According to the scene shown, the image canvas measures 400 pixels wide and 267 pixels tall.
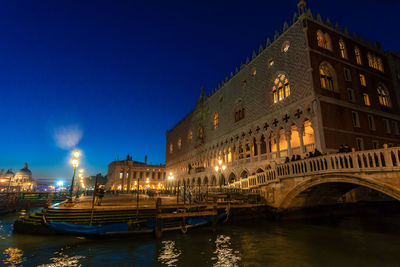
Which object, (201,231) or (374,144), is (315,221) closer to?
(201,231)

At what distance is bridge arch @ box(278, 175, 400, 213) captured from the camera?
1082 cm

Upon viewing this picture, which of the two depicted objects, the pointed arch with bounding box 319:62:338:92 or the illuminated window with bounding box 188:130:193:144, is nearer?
the pointed arch with bounding box 319:62:338:92

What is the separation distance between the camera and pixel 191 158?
41094 mm

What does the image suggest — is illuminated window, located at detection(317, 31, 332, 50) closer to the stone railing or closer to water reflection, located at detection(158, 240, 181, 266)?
the stone railing

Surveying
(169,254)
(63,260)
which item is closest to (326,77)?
(169,254)

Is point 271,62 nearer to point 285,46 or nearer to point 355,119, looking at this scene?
point 285,46

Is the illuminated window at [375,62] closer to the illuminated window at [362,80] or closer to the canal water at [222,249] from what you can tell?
the illuminated window at [362,80]

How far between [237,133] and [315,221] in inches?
552

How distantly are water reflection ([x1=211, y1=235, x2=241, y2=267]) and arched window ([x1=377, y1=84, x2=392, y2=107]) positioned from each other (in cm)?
2392

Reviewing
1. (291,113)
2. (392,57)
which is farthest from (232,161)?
(392,57)

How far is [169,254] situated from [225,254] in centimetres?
222

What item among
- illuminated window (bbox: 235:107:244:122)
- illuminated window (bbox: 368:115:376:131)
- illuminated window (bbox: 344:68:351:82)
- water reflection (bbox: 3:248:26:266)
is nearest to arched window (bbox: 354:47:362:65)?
illuminated window (bbox: 344:68:351:82)

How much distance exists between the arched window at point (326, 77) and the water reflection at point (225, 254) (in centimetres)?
1597

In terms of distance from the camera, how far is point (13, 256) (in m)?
8.23
